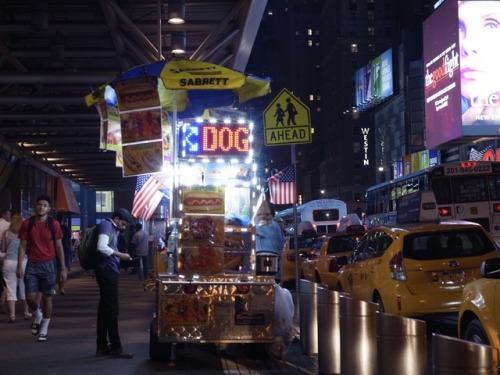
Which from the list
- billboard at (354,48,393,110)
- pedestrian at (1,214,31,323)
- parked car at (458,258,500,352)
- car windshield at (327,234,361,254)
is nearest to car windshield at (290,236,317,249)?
car windshield at (327,234,361,254)

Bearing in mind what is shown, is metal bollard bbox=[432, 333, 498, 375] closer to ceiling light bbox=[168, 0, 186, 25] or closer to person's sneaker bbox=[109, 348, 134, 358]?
person's sneaker bbox=[109, 348, 134, 358]

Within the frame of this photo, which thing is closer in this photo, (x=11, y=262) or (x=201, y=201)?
(x=201, y=201)

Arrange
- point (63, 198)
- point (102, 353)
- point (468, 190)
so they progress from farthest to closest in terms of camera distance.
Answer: point (63, 198) → point (468, 190) → point (102, 353)

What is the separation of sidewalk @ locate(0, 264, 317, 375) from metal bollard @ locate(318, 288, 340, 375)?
1.53ft

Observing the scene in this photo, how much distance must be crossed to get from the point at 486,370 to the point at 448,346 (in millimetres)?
233

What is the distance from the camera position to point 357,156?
118 m

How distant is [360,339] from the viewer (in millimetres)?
8156

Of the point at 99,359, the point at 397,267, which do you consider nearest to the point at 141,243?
the point at 397,267

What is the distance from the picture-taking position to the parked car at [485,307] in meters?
7.82

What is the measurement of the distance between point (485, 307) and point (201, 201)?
3917mm

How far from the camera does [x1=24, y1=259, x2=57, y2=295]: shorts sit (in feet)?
40.6

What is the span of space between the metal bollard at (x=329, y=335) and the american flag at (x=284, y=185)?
5154 millimetres

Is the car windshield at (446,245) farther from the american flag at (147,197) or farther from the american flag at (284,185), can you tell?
the american flag at (147,197)

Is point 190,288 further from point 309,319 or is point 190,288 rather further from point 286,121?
point 286,121
